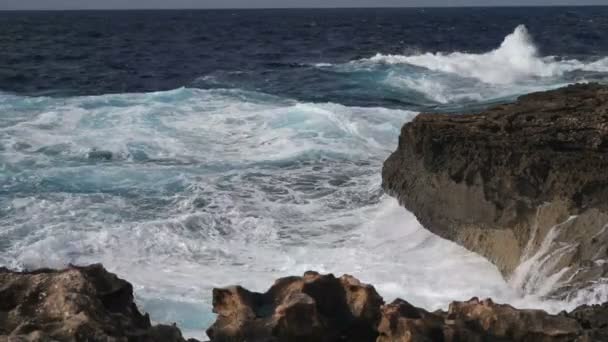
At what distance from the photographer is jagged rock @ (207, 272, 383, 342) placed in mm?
4512

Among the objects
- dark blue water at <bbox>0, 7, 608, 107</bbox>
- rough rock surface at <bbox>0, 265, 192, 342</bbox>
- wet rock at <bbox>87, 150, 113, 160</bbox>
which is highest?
rough rock surface at <bbox>0, 265, 192, 342</bbox>

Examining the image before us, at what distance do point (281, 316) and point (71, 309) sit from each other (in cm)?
121

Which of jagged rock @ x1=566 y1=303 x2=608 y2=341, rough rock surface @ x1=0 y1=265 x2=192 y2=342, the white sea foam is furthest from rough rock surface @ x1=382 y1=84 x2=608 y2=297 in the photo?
the white sea foam

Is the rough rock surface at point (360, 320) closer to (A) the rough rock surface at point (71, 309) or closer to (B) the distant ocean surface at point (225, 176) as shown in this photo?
(A) the rough rock surface at point (71, 309)

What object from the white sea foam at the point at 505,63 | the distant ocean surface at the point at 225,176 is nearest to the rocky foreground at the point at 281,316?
the distant ocean surface at the point at 225,176

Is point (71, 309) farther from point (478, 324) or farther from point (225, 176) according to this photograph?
point (225, 176)

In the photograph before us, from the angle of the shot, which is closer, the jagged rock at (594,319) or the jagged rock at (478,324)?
the jagged rock at (478,324)

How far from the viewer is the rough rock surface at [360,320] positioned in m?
4.42

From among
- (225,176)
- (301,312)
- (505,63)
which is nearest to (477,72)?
(505,63)

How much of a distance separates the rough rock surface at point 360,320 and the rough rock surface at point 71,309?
1.73 ft

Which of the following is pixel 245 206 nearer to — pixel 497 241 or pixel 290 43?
pixel 497 241

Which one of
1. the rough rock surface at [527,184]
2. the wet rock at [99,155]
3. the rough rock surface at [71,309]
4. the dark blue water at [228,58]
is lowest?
the dark blue water at [228,58]

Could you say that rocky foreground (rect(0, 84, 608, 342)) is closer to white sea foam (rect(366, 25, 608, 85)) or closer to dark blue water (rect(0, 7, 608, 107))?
dark blue water (rect(0, 7, 608, 107))

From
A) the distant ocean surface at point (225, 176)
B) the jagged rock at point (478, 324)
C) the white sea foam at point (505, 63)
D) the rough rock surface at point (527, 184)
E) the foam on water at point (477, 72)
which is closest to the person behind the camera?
the jagged rock at point (478, 324)
